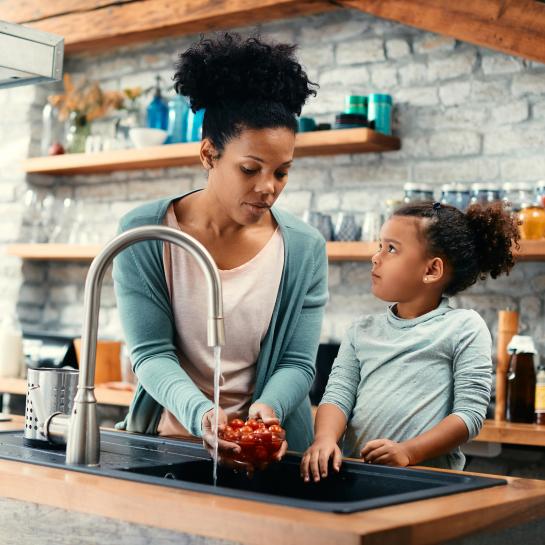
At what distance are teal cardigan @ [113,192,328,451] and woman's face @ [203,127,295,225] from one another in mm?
195

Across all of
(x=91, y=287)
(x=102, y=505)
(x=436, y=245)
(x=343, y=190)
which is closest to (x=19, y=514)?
(x=102, y=505)

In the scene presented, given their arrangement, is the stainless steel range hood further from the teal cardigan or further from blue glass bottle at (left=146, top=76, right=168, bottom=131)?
blue glass bottle at (left=146, top=76, right=168, bottom=131)

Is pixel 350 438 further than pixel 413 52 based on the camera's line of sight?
No

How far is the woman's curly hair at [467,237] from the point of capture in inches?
96.0

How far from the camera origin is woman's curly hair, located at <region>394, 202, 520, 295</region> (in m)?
2.44

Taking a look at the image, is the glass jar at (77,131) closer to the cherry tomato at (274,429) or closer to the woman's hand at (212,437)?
the woman's hand at (212,437)

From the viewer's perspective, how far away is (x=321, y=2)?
435 cm

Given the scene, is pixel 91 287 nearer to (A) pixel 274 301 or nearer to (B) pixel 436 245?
(A) pixel 274 301

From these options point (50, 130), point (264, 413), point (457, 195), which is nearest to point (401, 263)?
point (264, 413)

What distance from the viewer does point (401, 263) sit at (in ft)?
7.85

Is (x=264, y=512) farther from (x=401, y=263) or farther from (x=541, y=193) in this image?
(x=541, y=193)

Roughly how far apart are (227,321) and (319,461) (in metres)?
0.50

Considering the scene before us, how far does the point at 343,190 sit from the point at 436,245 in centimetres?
211

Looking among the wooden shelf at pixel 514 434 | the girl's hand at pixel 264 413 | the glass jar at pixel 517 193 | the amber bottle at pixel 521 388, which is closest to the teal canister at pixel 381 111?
the glass jar at pixel 517 193
